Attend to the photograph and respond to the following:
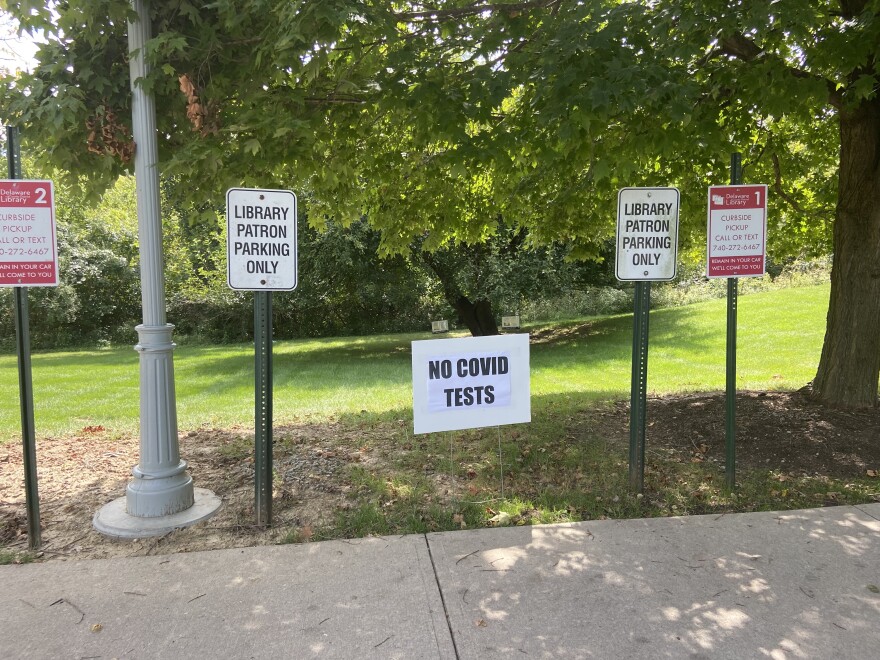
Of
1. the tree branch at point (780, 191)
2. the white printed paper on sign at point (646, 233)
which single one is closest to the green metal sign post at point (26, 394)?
the white printed paper on sign at point (646, 233)

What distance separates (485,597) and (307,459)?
3.04 m

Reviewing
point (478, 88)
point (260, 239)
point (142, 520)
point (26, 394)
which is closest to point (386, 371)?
point (142, 520)

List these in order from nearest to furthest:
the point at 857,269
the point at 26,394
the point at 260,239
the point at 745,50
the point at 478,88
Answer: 1. the point at 26,394
2. the point at 260,239
3. the point at 478,88
4. the point at 745,50
5. the point at 857,269

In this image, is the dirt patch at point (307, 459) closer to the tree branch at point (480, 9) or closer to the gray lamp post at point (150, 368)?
the gray lamp post at point (150, 368)

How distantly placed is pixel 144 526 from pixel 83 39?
3.51 meters

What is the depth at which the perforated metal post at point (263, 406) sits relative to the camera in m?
4.48

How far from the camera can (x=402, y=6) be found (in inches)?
252

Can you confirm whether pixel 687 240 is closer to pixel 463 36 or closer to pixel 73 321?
Answer: pixel 463 36

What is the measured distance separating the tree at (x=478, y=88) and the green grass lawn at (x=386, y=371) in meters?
3.50

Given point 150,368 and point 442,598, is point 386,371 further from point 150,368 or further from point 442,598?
point 442,598

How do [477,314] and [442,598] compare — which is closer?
[442,598]

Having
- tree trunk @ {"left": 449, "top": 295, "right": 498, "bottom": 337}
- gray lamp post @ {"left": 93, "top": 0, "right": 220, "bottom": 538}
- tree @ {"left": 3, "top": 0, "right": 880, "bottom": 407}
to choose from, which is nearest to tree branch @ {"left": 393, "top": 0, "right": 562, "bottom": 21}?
tree @ {"left": 3, "top": 0, "right": 880, "bottom": 407}

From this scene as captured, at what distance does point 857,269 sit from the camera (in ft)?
22.3

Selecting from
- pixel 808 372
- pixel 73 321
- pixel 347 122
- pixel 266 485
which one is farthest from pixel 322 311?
pixel 266 485
